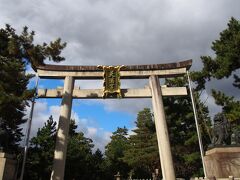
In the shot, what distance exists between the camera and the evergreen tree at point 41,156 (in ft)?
56.5

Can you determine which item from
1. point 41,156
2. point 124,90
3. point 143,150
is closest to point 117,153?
point 143,150

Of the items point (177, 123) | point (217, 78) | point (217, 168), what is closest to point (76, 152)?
point (177, 123)

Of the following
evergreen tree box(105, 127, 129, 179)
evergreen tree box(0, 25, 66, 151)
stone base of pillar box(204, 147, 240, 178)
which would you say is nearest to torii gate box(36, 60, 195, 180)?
evergreen tree box(0, 25, 66, 151)

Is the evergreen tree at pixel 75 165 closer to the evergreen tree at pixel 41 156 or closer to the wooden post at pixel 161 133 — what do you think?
the evergreen tree at pixel 41 156

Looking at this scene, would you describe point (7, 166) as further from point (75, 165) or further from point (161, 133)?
point (75, 165)

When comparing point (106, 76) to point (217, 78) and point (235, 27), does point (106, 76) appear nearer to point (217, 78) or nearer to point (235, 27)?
point (217, 78)

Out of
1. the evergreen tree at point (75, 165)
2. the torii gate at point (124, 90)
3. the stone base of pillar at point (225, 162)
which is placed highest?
the torii gate at point (124, 90)

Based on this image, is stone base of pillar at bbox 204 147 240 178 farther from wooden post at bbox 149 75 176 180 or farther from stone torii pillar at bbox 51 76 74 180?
stone torii pillar at bbox 51 76 74 180

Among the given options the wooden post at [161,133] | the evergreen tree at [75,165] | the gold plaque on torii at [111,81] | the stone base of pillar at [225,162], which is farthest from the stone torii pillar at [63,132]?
the evergreen tree at [75,165]

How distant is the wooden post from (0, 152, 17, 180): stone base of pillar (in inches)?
256

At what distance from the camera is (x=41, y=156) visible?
18.4 meters

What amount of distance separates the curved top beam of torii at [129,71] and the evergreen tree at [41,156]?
5899 mm

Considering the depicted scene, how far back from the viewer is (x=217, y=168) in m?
8.66

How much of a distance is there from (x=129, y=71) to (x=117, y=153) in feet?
Result: 82.4
